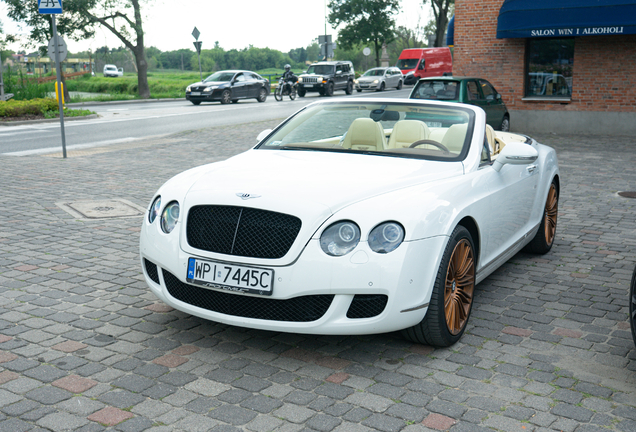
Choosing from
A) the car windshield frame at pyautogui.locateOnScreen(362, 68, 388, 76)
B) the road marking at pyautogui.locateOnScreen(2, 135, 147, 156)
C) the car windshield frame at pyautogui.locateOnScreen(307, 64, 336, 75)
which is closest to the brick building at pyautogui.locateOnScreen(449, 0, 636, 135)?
the road marking at pyautogui.locateOnScreen(2, 135, 147, 156)

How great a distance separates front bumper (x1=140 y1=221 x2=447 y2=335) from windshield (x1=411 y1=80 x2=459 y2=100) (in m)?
12.3

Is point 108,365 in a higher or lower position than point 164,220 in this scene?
lower

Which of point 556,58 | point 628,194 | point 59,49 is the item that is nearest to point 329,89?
point 556,58

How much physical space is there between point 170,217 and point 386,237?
4.36ft

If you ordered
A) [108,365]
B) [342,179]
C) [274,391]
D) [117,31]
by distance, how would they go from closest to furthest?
[274,391]
[108,365]
[342,179]
[117,31]

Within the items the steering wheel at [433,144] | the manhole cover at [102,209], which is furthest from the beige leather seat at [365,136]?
the manhole cover at [102,209]

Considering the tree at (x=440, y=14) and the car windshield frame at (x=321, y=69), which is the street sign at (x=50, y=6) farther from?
the tree at (x=440, y=14)

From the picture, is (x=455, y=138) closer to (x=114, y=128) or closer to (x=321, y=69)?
(x=114, y=128)

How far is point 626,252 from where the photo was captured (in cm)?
612

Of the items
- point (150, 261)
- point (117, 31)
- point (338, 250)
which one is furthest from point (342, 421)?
point (117, 31)

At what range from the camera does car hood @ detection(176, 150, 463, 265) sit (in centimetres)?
352

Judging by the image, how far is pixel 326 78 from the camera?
119 ft

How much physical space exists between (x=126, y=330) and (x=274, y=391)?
4.11 ft

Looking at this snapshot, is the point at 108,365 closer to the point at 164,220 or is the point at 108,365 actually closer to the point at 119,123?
the point at 164,220
